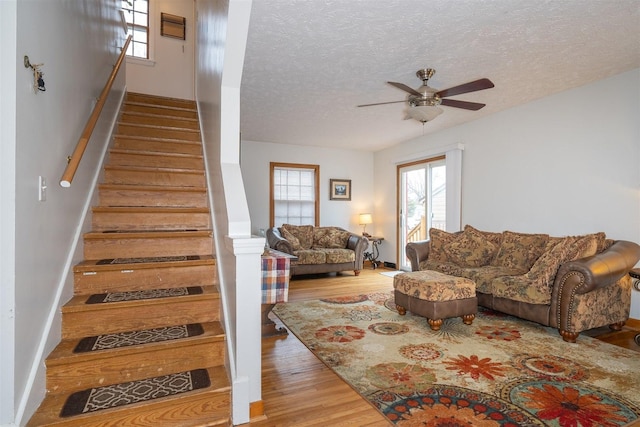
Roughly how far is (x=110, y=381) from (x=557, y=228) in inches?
184

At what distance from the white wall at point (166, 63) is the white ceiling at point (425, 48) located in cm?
228

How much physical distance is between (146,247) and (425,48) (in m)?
2.83

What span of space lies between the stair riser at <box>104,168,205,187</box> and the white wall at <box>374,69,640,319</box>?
4.04 metres

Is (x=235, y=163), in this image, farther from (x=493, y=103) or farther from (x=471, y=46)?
(x=493, y=103)

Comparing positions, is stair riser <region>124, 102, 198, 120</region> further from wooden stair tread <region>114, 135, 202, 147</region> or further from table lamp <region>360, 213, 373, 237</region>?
table lamp <region>360, 213, 373, 237</region>

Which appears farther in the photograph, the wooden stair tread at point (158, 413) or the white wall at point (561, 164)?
Result: the white wall at point (561, 164)

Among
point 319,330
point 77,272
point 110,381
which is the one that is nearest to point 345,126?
point 319,330

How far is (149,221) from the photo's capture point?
2.74 meters

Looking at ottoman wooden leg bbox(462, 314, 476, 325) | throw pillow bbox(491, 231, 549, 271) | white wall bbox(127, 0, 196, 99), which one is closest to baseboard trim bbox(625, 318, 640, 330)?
throw pillow bbox(491, 231, 549, 271)

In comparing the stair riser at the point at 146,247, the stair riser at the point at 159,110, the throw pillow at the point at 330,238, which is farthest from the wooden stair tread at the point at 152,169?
the throw pillow at the point at 330,238

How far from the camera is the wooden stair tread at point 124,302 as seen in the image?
6.07ft

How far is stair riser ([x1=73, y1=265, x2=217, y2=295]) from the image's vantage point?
82.7 inches

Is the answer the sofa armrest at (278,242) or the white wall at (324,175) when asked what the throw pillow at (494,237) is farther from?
the white wall at (324,175)

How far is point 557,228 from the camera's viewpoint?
4078mm
